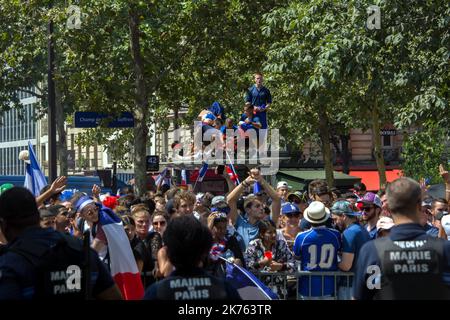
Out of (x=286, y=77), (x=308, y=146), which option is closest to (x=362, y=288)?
(x=286, y=77)

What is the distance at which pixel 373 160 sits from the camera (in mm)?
57438

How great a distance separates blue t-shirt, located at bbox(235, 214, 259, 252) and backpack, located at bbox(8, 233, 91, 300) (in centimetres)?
548

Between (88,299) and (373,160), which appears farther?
(373,160)

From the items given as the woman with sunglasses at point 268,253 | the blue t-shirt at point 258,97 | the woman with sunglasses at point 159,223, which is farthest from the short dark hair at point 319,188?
the blue t-shirt at point 258,97

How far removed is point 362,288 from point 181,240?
114 cm

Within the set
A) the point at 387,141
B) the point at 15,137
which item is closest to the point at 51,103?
the point at 387,141

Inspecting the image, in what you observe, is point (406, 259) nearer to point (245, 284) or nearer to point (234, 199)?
point (245, 284)

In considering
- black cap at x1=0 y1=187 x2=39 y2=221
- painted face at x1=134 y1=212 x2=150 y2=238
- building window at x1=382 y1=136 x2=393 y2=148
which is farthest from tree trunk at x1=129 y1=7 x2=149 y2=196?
building window at x1=382 y1=136 x2=393 y2=148

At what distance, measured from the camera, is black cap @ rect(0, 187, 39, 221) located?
5152mm

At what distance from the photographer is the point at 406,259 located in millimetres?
5492

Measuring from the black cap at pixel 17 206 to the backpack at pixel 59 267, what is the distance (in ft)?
0.55

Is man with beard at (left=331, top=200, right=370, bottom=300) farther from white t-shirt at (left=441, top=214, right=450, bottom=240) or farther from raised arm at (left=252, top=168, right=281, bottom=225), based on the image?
raised arm at (left=252, top=168, right=281, bottom=225)

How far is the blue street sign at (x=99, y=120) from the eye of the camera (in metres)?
23.3
